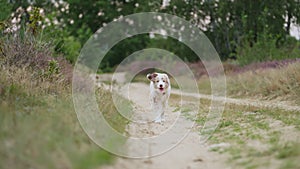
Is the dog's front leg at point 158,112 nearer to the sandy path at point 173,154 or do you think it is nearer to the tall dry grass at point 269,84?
the sandy path at point 173,154

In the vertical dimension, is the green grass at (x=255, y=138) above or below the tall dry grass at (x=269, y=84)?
below

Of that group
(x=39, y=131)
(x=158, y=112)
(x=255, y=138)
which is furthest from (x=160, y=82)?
(x=39, y=131)

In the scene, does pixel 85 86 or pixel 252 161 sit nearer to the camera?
pixel 252 161

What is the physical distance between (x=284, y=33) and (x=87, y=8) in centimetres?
2338

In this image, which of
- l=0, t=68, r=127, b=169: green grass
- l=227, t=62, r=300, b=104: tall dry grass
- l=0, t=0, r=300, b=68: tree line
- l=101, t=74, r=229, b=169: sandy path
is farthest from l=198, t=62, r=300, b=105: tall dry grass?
l=0, t=68, r=127, b=169: green grass

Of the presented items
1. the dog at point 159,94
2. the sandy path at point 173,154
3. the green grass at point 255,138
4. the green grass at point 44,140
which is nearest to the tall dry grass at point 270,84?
the green grass at point 255,138

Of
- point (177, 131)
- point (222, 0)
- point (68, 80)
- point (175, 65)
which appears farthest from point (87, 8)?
point (177, 131)

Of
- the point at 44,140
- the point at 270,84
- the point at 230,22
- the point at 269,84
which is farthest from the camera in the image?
the point at 230,22

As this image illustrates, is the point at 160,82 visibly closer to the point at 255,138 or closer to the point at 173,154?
the point at 255,138

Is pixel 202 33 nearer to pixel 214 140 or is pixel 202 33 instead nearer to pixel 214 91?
pixel 214 91

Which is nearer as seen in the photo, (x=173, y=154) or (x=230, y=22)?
(x=173, y=154)

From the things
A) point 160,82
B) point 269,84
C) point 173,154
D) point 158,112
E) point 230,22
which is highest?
point 230,22

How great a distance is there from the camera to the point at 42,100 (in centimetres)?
632

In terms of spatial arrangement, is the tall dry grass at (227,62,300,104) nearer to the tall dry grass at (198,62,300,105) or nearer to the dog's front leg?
the tall dry grass at (198,62,300,105)
